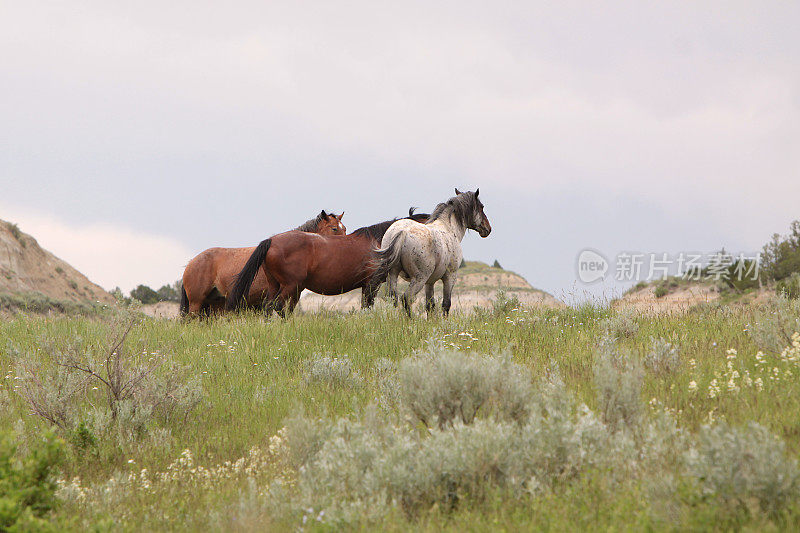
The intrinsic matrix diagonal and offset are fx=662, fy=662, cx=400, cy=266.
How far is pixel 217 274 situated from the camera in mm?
14695

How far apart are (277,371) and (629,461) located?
16.2ft

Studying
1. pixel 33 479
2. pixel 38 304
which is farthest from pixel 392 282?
pixel 38 304

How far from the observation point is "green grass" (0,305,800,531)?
3.86m

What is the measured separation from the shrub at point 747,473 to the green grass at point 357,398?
9 centimetres

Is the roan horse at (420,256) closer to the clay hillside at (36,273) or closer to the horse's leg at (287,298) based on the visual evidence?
the horse's leg at (287,298)

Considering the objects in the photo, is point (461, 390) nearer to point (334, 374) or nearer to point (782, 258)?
point (334, 374)

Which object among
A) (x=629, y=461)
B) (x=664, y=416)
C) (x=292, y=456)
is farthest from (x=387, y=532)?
(x=664, y=416)

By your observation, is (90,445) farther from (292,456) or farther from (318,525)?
(318,525)

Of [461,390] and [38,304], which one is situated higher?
[461,390]

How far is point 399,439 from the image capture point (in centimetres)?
436

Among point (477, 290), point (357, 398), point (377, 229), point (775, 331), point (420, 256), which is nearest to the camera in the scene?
point (357, 398)

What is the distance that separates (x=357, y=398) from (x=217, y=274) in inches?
361

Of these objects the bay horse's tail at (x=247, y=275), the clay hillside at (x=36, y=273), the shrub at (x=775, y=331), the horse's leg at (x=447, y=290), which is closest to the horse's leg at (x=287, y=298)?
the bay horse's tail at (x=247, y=275)

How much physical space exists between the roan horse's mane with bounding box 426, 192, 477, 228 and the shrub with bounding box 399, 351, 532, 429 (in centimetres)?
763
